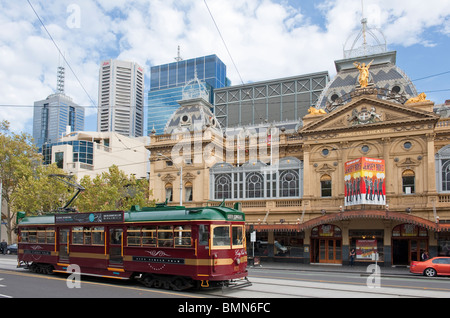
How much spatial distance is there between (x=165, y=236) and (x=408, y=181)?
22.7m

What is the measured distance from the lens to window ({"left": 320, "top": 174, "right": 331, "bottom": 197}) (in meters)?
36.2

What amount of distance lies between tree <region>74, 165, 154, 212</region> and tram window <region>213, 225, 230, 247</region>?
22.7 meters

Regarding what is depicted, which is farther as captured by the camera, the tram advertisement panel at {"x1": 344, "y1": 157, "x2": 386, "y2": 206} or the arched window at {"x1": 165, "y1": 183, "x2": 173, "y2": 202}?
the arched window at {"x1": 165, "y1": 183, "x2": 173, "y2": 202}

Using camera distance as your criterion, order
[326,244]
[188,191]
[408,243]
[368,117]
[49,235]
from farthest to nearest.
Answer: [188,191]
[326,244]
[368,117]
[408,243]
[49,235]

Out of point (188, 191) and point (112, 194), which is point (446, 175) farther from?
point (112, 194)

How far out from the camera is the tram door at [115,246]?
19422 mm

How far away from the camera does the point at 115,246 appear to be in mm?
19625

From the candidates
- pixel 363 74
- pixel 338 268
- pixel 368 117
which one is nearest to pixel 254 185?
pixel 338 268

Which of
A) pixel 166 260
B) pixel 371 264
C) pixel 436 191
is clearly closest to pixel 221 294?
pixel 166 260

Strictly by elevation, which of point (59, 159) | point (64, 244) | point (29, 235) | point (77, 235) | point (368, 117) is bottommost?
point (64, 244)

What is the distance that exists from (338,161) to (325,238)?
641 cm

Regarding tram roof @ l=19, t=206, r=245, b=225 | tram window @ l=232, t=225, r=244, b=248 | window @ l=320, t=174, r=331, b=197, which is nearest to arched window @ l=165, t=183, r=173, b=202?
window @ l=320, t=174, r=331, b=197

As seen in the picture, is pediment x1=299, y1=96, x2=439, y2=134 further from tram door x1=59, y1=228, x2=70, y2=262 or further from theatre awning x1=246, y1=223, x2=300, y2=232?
tram door x1=59, y1=228, x2=70, y2=262
